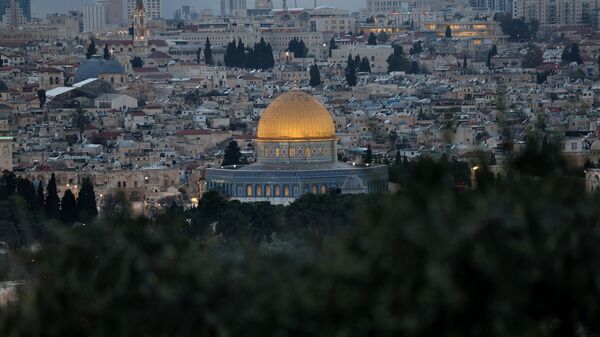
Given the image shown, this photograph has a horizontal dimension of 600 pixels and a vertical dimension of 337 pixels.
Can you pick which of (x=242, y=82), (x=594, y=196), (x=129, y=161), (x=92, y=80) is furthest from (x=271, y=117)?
(x=242, y=82)

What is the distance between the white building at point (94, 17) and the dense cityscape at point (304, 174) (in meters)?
0.70

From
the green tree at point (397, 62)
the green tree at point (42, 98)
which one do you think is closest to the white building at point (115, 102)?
the green tree at point (42, 98)

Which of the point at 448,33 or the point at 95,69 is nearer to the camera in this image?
the point at 95,69

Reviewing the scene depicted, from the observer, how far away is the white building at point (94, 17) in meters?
172

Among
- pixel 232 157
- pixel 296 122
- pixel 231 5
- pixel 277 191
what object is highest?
pixel 296 122

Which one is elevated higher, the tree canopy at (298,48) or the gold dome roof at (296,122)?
the gold dome roof at (296,122)

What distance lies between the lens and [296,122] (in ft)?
196

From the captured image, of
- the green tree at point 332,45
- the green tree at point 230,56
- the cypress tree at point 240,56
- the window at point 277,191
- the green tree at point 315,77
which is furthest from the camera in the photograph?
the green tree at point 332,45

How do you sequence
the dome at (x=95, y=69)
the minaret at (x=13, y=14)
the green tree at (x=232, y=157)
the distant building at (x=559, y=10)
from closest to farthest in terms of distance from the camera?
the green tree at (x=232, y=157) < the dome at (x=95, y=69) < the distant building at (x=559, y=10) < the minaret at (x=13, y=14)

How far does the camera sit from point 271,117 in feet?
197

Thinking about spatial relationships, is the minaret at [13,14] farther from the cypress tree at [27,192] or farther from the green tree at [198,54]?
the cypress tree at [27,192]

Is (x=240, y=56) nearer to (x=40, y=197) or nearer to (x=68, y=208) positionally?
(x=40, y=197)

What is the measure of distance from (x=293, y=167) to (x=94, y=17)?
116 metres

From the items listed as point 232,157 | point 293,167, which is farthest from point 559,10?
point 293,167
